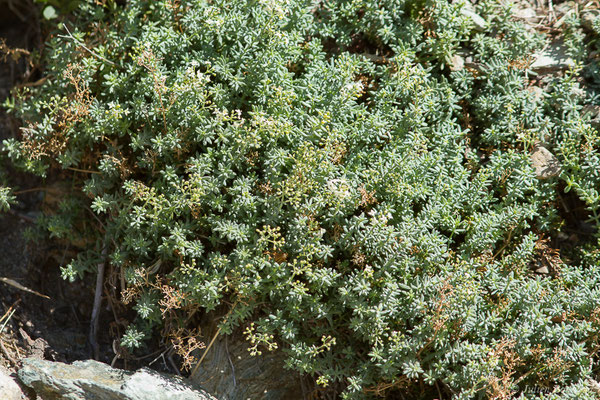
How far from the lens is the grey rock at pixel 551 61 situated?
474 cm

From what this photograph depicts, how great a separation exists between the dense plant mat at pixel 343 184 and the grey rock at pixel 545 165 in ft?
0.04

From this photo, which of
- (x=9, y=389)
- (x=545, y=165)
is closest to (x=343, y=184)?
(x=545, y=165)

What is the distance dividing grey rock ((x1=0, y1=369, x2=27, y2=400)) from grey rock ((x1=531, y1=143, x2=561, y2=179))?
4.07 m

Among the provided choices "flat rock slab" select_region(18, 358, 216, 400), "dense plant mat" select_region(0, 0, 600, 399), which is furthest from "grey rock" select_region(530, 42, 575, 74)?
"flat rock slab" select_region(18, 358, 216, 400)

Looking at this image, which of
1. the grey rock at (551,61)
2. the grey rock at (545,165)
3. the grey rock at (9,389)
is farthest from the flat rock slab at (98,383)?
the grey rock at (551,61)

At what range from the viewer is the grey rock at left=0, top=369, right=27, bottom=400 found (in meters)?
3.97

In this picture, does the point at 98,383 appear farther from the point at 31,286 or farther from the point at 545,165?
the point at 545,165

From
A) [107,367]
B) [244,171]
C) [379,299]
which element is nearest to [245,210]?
[244,171]

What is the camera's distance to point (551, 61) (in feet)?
15.6

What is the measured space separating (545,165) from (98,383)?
11.8 feet

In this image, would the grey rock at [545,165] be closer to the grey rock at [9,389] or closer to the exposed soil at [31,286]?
the exposed soil at [31,286]

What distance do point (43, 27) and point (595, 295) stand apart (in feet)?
16.7

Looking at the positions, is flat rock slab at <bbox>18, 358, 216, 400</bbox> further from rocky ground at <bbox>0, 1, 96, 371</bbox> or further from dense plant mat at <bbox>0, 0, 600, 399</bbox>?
rocky ground at <bbox>0, 1, 96, 371</bbox>

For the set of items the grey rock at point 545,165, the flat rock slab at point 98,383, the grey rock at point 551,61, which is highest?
the grey rock at point 551,61
